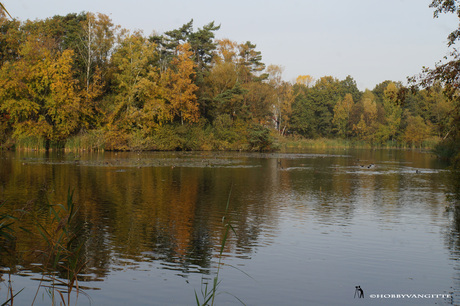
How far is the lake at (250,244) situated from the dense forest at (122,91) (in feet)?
83.5

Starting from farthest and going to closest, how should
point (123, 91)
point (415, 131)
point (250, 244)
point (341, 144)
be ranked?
point (341, 144) < point (415, 131) < point (123, 91) < point (250, 244)

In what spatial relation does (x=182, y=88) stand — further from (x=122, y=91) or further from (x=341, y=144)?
(x=341, y=144)

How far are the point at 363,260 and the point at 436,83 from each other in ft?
21.1

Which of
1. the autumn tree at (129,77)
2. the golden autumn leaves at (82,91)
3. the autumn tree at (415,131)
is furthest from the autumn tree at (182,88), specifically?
the autumn tree at (415,131)

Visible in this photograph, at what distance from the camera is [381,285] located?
8.69 metres

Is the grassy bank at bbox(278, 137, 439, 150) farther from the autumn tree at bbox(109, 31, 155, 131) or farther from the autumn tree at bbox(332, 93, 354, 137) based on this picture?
the autumn tree at bbox(109, 31, 155, 131)

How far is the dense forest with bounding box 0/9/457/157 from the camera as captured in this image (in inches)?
2096

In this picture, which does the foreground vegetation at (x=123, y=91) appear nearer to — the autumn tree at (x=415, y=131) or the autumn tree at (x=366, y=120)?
the autumn tree at (x=415, y=131)

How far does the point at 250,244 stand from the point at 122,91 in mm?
53117

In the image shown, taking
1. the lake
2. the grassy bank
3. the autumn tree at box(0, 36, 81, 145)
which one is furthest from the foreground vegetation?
the lake

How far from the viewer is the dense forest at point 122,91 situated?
53250 millimetres

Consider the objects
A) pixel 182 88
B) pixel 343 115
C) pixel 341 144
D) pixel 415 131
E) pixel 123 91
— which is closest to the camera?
pixel 123 91

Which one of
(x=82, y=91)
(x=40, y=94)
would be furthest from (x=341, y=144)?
(x=40, y=94)

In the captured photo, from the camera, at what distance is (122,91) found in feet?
201
